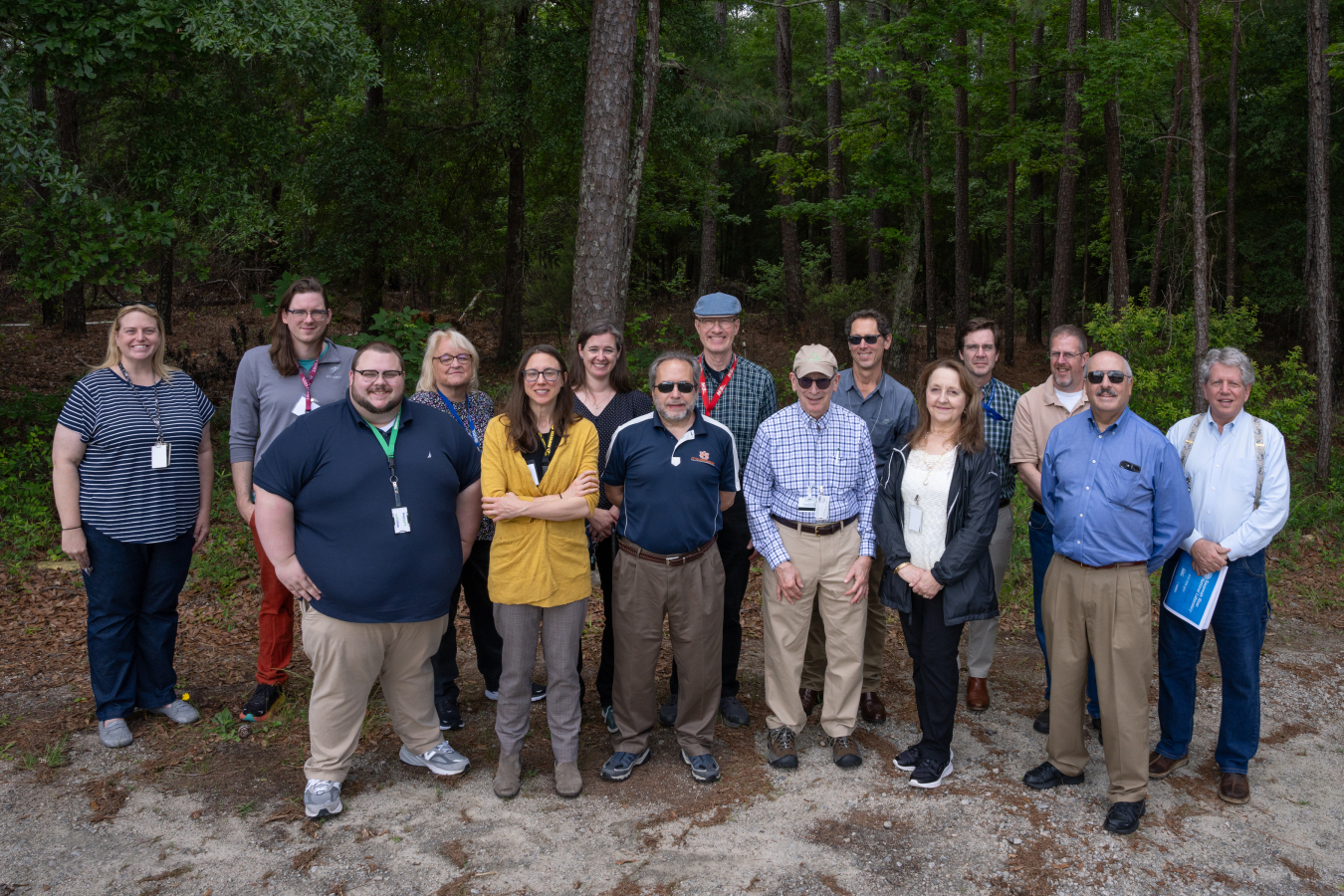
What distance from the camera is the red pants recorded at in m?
4.63

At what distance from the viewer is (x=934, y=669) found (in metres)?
4.11

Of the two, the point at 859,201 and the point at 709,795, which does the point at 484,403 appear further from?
the point at 859,201

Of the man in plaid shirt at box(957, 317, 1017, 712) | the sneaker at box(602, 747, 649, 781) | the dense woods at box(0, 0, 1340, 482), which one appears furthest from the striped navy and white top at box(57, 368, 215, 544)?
the man in plaid shirt at box(957, 317, 1017, 712)

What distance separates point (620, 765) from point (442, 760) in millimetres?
854

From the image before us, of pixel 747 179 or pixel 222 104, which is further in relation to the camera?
pixel 747 179

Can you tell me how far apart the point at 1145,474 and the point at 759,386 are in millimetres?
1914

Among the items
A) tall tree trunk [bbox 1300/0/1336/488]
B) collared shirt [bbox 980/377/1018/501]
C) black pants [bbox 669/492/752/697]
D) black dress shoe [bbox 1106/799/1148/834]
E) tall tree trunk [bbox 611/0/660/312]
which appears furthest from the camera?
tall tree trunk [bbox 1300/0/1336/488]

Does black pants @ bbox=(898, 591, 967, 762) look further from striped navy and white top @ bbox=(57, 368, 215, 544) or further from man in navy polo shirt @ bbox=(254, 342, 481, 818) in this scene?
striped navy and white top @ bbox=(57, 368, 215, 544)

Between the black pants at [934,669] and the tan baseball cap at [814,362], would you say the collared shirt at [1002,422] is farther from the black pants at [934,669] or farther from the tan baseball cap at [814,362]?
the tan baseball cap at [814,362]

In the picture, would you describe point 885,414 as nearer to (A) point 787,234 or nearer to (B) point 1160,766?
(B) point 1160,766

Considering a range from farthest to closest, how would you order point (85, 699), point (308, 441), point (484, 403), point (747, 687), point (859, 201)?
point (859, 201) < point (747, 687) < point (85, 699) < point (484, 403) < point (308, 441)

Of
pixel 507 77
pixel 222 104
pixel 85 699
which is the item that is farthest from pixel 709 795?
pixel 507 77

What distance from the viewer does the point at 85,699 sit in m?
5.02

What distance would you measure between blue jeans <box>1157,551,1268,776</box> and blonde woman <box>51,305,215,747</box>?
4.93 meters
